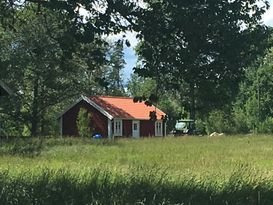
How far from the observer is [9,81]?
5653 cm

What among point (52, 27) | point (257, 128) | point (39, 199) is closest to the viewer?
point (39, 199)

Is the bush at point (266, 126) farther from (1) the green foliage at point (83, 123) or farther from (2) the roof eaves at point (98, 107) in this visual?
(1) the green foliage at point (83, 123)

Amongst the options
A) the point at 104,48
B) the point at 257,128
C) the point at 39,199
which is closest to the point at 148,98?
the point at 104,48

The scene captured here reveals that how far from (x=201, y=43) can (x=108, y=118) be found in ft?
169

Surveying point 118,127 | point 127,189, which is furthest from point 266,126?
point 127,189

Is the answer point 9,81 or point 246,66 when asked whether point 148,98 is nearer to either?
point 246,66

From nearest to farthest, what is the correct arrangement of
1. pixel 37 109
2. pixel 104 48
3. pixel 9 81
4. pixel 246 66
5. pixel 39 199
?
pixel 39 199, pixel 246 66, pixel 104 48, pixel 9 81, pixel 37 109

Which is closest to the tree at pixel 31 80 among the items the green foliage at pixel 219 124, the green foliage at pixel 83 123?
the green foliage at pixel 83 123

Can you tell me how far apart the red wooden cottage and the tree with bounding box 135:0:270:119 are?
4919 centimetres

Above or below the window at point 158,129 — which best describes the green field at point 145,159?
below

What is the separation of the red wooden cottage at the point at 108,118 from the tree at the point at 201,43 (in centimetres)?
4919

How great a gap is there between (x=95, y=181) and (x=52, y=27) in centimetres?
445

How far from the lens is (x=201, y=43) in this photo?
10.7m

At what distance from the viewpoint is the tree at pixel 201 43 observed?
10.2 metres
